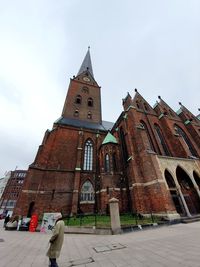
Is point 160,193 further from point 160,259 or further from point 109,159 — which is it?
point 160,259

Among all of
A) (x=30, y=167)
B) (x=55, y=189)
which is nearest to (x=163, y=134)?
(x=55, y=189)

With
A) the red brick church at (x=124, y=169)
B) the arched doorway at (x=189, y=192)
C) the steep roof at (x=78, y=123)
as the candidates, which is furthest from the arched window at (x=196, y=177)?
the steep roof at (x=78, y=123)

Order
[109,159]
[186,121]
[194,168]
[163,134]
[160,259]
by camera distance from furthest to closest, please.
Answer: [186,121]
[163,134]
[109,159]
[194,168]
[160,259]

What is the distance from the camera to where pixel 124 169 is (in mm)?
19031

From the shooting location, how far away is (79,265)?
407 cm

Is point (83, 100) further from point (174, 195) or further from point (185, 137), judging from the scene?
point (174, 195)

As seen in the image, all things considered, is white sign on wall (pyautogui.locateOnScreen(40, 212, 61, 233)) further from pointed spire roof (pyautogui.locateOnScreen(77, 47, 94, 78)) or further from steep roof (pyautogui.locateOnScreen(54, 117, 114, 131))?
pointed spire roof (pyautogui.locateOnScreen(77, 47, 94, 78))

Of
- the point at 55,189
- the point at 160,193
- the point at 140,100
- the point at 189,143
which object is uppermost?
the point at 140,100

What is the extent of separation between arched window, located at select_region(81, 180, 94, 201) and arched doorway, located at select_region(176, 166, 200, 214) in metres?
11.2

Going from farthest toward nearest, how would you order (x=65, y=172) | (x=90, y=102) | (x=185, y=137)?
(x=90, y=102) → (x=185, y=137) → (x=65, y=172)

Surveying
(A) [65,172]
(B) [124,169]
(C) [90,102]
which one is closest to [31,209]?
(A) [65,172]

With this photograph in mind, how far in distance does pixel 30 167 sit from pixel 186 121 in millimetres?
26062

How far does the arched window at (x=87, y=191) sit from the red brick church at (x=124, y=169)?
13 cm

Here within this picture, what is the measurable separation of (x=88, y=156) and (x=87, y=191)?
5.42 m
